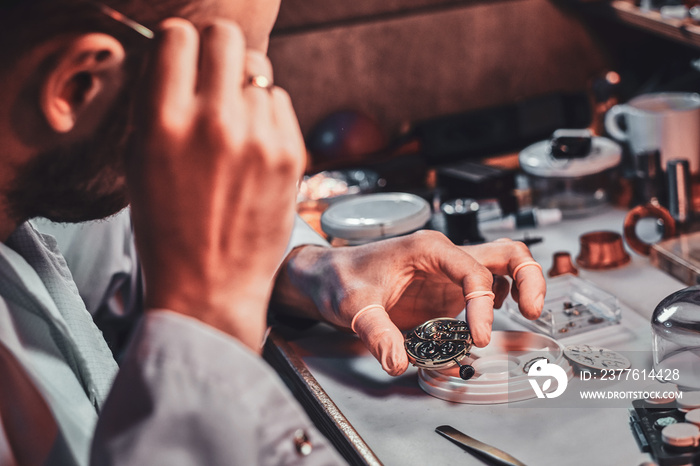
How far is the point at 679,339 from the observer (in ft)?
3.59

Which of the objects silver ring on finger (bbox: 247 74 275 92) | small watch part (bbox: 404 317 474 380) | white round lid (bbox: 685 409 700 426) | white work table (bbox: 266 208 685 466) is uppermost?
silver ring on finger (bbox: 247 74 275 92)

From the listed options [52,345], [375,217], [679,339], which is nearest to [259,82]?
[52,345]

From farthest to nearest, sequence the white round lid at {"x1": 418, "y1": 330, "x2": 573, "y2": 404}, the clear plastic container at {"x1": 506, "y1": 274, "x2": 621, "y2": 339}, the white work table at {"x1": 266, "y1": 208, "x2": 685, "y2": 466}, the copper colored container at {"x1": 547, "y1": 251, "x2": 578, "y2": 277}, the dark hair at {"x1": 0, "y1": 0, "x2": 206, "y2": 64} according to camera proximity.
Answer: the copper colored container at {"x1": 547, "y1": 251, "x2": 578, "y2": 277} → the clear plastic container at {"x1": 506, "y1": 274, "x2": 621, "y2": 339} → the white round lid at {"x1": 418, "y1": 330, "x2": 573, "y2": 404} → the white work table at {"x1": 266, "y1": 208, "x2": 685, "y2": 466} → the dark hair at {"x1": 0, "y1": 0, "x2": 206, "y2": 64}

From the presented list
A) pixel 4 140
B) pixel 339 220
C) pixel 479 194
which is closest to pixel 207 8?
pixel 4 140

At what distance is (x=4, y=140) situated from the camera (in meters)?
0.76

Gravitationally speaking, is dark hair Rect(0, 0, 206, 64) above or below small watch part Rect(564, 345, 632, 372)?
above

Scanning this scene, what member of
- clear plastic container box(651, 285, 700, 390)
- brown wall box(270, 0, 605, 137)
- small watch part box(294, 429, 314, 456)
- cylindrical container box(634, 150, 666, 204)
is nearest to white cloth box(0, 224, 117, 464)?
small watch part box(294, 429, 314, 456)

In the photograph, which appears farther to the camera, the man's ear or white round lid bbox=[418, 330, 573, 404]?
white round lid bbox=[418, 330, 573, 404]

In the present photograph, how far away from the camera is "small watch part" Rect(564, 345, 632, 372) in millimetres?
1139

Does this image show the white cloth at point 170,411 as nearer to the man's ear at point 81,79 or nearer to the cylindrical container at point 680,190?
the man's ear at point 81,79

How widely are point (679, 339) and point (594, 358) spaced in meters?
0.12

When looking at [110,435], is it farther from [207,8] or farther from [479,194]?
[479,194]

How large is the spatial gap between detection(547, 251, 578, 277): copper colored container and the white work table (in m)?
0.06

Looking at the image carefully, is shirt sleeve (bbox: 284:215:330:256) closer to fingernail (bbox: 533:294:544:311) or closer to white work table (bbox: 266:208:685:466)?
white work table (bbox: 266:208:685:466)
